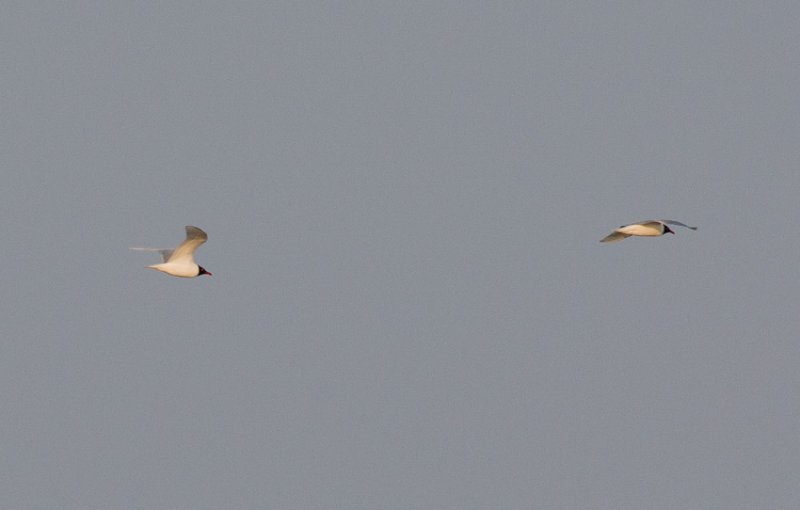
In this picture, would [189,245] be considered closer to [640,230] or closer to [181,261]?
[181,261]

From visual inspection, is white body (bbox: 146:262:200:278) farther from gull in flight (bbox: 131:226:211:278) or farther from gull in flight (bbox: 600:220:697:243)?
gull in flight (bbox: 600:220:697:243)

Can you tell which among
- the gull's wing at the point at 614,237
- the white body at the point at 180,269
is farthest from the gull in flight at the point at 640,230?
the white body at the point at 180,269

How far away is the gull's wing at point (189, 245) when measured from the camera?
151ft

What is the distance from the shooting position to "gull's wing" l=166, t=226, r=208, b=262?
45881mm

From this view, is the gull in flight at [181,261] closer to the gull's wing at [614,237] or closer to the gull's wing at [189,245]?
the gull's wing at [189,245]

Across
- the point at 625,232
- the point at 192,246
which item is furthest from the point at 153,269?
the point at 625,232

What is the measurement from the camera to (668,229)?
5384cm

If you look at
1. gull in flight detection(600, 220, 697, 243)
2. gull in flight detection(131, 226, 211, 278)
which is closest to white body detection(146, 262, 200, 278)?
gull in flight detection(131, 226, 211, 278)

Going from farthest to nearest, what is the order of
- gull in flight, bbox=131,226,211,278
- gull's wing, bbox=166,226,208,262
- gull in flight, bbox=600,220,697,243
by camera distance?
gull in flight, bbox=600,220,697,243 → gull in flight, bbox=131,226,211,278 → gull's wing, bbox=166,226,208,262

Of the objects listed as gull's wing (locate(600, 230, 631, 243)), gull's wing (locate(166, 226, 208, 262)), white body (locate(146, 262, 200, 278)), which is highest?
gull's wing (locate(600, 230, 631, 243))

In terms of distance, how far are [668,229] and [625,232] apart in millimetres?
2524

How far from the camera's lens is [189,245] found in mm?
47750

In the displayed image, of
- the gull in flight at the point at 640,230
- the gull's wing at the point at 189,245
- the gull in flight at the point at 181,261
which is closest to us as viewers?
the gull's wing at the point at 189,245

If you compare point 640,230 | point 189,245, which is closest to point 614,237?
point 640,230
